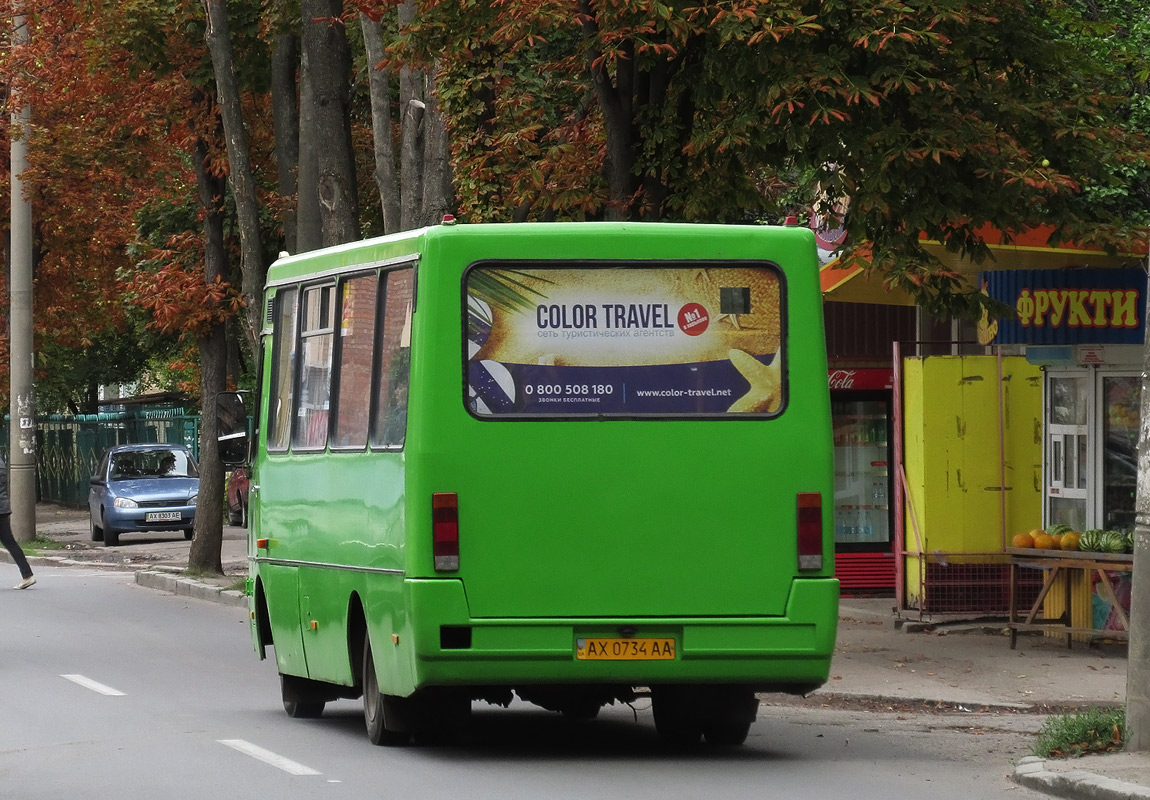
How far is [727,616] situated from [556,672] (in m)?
0.88

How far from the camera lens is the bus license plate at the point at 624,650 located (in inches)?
409

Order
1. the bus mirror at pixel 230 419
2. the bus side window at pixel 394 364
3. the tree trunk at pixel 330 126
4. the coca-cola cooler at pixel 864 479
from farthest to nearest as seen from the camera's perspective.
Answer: the coca-cola cooler at pixel 864 479
the tree trunk at pixel 330 126
the bus mirror at pixel 230 419
the bus side window at pixel 394 364

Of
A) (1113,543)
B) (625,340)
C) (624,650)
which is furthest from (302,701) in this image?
(1113,543)

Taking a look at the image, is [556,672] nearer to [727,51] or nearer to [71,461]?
[727,51]

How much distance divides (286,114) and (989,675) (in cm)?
1143

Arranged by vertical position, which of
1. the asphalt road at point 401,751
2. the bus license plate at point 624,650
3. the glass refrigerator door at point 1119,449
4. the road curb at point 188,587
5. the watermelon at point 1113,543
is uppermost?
the glass refrigerator door at point 1119,449

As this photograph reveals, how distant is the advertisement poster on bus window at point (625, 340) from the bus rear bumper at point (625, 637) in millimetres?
988

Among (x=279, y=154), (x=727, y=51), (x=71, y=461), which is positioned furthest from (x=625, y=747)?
(x=71, y=461)

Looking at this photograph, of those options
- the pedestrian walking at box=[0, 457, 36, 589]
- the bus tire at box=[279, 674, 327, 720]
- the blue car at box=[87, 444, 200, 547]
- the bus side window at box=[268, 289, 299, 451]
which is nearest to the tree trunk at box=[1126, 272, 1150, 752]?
the bus side window at box=[268, 289, 299, 451]

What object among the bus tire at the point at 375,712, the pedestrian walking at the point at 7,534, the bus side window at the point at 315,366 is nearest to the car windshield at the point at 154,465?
the pedestrian walking at the point at 7,534

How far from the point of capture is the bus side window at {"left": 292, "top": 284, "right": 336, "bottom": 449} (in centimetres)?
1203

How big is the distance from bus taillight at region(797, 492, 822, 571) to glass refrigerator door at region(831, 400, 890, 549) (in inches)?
429

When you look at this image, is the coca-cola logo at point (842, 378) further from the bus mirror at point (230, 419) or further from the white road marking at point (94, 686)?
the bus mirror at point (230, 419)

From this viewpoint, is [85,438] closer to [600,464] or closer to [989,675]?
[989,675]
